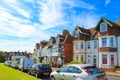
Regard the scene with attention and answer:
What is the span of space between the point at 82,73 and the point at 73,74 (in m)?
0.83

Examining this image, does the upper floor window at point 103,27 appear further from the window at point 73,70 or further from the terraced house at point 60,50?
the window at point 73,70

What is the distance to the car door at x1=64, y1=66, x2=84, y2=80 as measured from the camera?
12.6m

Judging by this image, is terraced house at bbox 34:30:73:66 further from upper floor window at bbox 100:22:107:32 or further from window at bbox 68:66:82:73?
window at bbox 68:66:82:73

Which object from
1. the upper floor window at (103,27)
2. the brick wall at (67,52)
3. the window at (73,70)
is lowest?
the window at (73,70)

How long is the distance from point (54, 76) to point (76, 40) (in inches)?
1211

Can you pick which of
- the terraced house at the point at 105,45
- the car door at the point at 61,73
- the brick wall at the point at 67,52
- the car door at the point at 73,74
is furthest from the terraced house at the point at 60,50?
the car door at the point at 73,74

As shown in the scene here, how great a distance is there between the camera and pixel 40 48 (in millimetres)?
76250

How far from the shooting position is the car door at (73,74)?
41.2 feet

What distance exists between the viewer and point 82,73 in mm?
12312

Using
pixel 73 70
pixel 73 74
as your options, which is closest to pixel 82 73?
pixel 73 74

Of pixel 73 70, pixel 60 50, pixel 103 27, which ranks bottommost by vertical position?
pixel 73 70

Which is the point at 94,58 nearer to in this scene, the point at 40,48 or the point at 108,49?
the point at 108,49

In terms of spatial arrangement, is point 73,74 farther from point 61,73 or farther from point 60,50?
point 60,50

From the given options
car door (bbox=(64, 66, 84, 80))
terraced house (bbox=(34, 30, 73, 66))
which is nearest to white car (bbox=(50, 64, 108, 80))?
car door (bbox=(64, 66, 84, 80))
